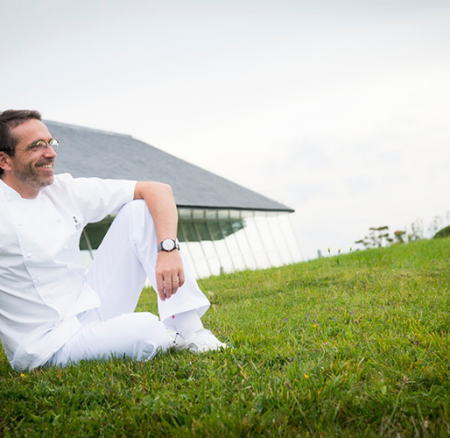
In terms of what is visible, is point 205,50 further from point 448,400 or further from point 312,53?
point 448,400

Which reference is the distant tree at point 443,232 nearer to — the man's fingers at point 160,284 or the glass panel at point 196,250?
the glass panel at point 196,250

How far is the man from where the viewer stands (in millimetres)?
2447

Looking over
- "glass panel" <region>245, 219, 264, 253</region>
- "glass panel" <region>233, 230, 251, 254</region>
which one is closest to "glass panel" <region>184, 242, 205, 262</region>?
"glass panel" <region>233, 230, 251, 254</region>

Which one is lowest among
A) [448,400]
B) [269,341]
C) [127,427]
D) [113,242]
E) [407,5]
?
[269,341]

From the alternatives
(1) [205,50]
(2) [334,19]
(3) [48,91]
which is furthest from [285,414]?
(3) [48,91]

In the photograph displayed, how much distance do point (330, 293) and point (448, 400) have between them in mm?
2821

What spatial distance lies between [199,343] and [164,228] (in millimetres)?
746

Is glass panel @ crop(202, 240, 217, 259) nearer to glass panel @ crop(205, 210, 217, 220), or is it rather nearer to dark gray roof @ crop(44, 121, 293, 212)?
glass panel @ crop(205, 210, 217, 220)

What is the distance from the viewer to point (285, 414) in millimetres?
1675

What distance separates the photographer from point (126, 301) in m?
2.88

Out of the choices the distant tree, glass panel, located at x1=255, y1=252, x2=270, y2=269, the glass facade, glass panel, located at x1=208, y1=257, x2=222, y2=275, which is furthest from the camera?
glass panel, located at x1=255, y1=252, x2=270, y2=269

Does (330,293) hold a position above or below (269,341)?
below

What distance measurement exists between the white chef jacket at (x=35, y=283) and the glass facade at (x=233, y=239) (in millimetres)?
12319

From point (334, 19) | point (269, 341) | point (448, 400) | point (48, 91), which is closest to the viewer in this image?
point (448, 400)
